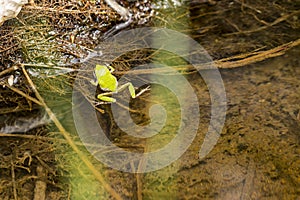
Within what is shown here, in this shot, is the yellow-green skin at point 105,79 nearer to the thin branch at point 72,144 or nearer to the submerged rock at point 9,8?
the thin branch at point 72,144

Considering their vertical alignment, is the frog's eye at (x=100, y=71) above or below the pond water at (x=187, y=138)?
above

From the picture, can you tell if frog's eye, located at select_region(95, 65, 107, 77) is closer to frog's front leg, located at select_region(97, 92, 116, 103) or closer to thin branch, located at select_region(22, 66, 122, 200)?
frog's front leg, located at select_region(97, 92, 116, 103)

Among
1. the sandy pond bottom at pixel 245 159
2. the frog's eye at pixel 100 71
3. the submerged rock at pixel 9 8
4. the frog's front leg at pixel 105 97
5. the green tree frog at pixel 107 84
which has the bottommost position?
the sandy pond bottom at pixel 245 159

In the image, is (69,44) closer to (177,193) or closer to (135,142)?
(135,142)

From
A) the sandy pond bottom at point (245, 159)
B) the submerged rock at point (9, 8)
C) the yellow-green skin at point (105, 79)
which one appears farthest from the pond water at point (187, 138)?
the submerged rock at point (9, 8)

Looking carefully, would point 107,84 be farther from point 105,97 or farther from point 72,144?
point 72,144

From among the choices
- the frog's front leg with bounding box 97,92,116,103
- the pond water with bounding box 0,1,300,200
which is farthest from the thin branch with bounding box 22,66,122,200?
the frog's front leg with bounding box 97,92,116,103

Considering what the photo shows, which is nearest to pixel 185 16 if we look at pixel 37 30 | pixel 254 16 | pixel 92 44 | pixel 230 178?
pixel 254 16

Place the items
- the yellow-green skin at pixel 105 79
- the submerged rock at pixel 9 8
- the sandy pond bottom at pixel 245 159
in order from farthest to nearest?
the submerged rock at pixel 9 8 → the yellow-green skin at pixel 105 79 → the sandy pond bottom at pixel 245 159
